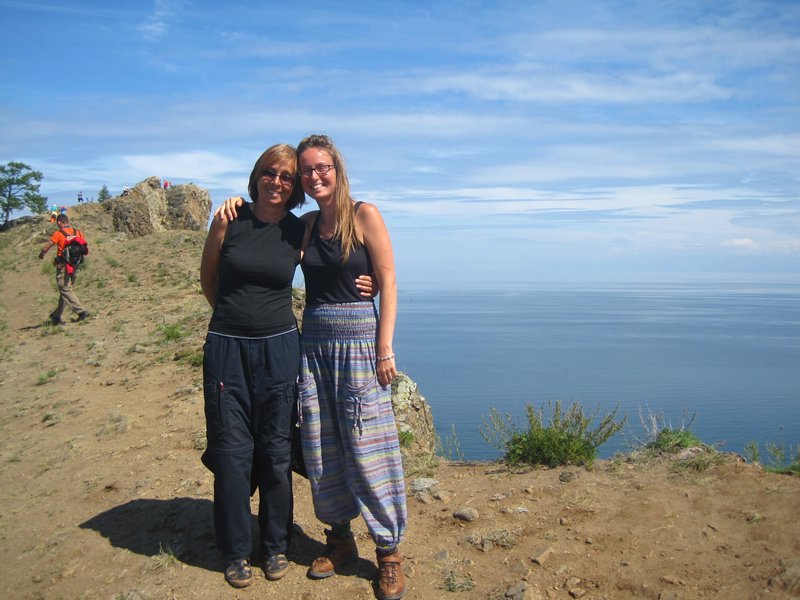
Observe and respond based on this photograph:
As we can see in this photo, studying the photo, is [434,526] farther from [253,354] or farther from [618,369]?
A: [618,369]

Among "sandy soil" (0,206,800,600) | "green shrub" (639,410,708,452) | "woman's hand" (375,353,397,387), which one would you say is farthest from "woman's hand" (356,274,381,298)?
"green shrub" (639,410,708,452)

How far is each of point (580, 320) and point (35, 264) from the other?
174 feet

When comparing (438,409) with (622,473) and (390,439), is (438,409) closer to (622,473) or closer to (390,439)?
(622,473)

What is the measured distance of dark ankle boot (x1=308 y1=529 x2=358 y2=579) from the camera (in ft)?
11.4

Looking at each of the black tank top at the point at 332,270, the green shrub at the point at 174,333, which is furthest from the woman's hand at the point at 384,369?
the green shrub at the point at 174,333

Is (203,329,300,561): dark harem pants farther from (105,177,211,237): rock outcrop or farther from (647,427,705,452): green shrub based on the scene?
(105,177,211,237): rock outcrop

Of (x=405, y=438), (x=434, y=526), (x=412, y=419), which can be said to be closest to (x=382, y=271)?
(x=434, y=526)

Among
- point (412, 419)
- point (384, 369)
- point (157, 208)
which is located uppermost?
point (157, 208)

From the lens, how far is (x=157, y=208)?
26.1 meters

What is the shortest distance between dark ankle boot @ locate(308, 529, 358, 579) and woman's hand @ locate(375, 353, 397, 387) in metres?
0.96

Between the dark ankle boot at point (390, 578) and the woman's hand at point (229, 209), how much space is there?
1.94m

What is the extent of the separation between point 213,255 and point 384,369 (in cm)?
110

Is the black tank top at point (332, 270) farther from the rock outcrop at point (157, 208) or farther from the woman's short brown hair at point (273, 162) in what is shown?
the rock outcrop at point (157, 208)

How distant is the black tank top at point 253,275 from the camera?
3.34m
